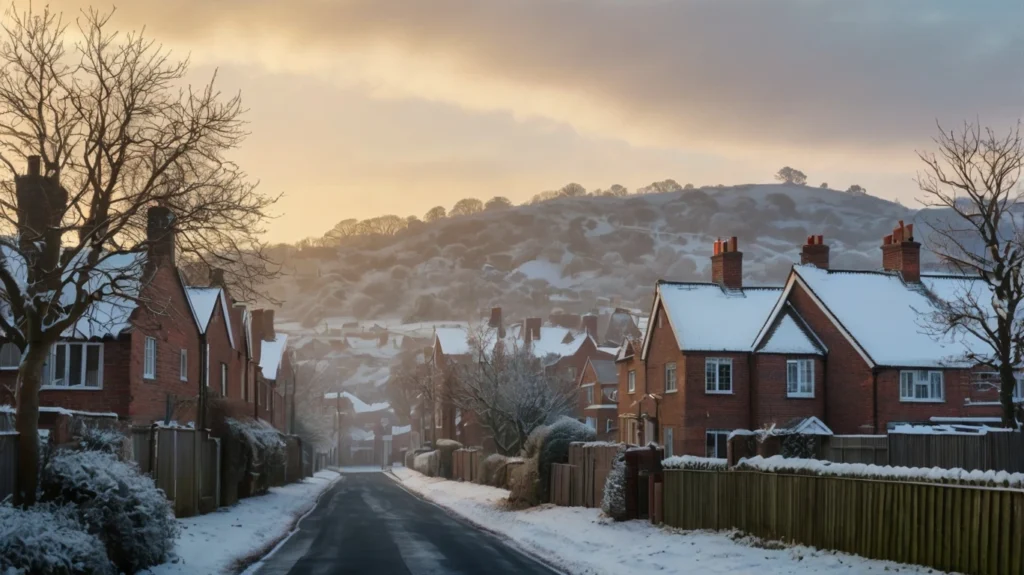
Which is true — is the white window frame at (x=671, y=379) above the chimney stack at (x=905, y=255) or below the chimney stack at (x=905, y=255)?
below

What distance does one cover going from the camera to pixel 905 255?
55.9 m

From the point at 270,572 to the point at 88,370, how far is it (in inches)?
803

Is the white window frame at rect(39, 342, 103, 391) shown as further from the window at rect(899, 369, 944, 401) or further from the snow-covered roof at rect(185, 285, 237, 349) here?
the window at rect(899, 369, 944, 401)

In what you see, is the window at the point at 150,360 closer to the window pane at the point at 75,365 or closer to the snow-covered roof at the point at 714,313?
the window pane at the point at 75,365

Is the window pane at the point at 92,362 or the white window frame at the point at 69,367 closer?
the white window frame at the point at 69,367

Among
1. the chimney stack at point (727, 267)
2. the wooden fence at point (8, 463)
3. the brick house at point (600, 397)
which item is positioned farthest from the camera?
the brick house at point (600, 397)

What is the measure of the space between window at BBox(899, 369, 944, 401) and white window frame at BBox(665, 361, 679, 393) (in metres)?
11.0

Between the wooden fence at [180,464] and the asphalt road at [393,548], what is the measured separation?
3.69 metres

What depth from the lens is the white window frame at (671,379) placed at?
55875mm

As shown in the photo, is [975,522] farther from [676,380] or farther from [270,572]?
[676,380]

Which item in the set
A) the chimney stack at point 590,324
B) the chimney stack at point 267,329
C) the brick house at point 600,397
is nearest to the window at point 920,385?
the brick house at point 600,397

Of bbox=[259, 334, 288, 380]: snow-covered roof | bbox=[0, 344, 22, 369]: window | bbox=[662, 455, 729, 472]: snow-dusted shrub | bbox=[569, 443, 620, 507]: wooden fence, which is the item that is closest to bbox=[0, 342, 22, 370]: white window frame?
bbox=[0, 344, 22, 369]: window

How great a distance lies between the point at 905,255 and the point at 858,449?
19.0 m

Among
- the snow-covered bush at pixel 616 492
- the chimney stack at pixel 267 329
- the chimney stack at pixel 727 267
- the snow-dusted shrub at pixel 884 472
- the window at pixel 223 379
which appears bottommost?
the snow-covered bush at pixel 616 492
